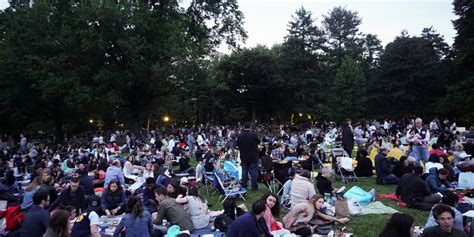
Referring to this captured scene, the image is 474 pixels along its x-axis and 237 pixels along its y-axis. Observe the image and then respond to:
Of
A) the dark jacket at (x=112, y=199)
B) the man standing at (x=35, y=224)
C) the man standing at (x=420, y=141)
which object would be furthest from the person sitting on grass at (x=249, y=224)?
the man standing at (x=420, y=141)

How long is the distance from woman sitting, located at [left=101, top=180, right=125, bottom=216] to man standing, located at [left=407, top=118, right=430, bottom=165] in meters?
8.78

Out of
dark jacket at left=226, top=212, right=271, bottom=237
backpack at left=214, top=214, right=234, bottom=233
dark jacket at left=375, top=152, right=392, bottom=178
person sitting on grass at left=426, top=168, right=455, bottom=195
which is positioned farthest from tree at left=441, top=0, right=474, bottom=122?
dark jacket at left=226, top=212, right=271, bottom=237

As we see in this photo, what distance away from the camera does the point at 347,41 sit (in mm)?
49562

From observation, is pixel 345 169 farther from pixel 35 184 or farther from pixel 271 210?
pixel 35 184

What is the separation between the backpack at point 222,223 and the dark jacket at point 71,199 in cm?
317

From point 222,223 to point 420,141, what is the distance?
7441 mm

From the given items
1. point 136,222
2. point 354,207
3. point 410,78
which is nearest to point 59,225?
point 136,222

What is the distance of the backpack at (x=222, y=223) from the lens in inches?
267

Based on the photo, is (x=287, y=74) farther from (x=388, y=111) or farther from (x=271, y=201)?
(x=271, y=201)

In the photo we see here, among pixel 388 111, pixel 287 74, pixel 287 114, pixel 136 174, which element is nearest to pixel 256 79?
pixel 287 74

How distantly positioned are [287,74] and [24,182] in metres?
34.1

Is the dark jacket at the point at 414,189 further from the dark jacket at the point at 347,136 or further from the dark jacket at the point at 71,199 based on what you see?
the dark jacket at the point at 71,199

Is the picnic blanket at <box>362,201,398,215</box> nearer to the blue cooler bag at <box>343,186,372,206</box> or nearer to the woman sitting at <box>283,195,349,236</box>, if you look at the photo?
the blue cooler bag at <box>343,186,372,206</box>

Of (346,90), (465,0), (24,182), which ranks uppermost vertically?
(465,0)
